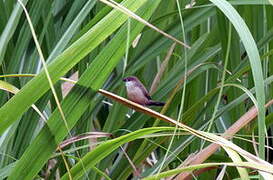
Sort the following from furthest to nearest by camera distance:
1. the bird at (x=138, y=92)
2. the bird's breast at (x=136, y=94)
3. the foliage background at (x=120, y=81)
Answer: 1. the bird's breast at (x=136, y=94)
2. the bird at (x=138, y=92)
3. the foliage background at (x=120, y=81)

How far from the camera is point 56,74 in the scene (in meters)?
0.94

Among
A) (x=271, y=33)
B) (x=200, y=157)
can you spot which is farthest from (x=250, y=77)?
A: (x=200, y=157)

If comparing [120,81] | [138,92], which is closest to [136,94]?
[138,92]

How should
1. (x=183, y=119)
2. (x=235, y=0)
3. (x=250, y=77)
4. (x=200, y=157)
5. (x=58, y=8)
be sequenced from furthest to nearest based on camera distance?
(x=58, y=8) → (x=250, y=77) → (x=183, y=119) → (x=235, y=0) → (x=200, y=157)

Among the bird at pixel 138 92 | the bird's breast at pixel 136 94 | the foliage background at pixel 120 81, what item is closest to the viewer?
the foliage background at pixel 120 81

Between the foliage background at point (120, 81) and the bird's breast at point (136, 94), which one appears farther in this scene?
the bird's breast at point (136, 94)

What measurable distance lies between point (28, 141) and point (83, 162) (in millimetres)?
409

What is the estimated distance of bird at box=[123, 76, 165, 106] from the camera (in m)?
1.70

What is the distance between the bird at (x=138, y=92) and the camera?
170 cm

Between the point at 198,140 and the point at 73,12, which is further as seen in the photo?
the point at 198,140

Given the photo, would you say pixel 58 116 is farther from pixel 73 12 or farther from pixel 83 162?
pixel 73 12

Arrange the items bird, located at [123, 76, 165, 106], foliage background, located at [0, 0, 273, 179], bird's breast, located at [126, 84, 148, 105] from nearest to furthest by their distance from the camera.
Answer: foliage background, located at [0, 0, 273, 179] → bird, located at [123, 76, 165, 106] → bird's breast, located at [126, 84, 148, 105]

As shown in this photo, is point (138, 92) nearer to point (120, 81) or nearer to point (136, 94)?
point (136, 94)

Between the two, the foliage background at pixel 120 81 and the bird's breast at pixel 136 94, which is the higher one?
the foliage background at pixel 120 81
